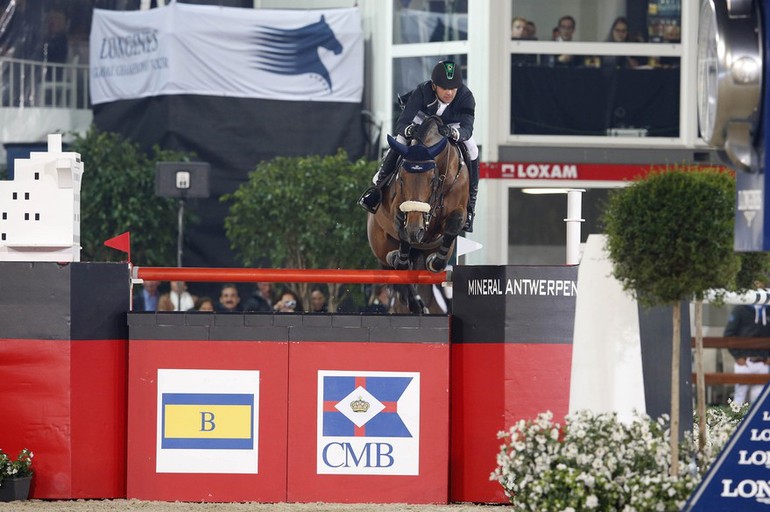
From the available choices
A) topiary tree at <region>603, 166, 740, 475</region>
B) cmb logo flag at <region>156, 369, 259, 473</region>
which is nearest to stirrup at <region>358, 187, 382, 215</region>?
cmb logo flag at <region>156, 369, 259, 473</region>

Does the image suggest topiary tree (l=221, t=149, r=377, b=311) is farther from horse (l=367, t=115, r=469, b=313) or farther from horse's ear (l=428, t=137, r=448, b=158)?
horse's ear (l=428, t=137, r=448, b=158)

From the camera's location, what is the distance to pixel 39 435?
20.3 feet

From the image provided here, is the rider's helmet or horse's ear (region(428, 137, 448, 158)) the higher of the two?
the rider's helmet

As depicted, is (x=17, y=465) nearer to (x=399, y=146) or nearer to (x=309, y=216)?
(x=399, y=146)

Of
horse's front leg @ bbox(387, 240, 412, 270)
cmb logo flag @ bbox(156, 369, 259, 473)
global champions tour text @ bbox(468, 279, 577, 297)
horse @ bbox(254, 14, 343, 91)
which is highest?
horse @ bbox(254, 14, 343, 91)

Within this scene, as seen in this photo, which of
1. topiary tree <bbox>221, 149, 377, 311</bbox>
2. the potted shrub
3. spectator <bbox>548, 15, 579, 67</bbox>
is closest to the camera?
the potted shrub

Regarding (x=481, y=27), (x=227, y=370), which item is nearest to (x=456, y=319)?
(x=227, y=370)

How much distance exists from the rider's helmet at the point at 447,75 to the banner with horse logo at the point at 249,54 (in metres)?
11.4

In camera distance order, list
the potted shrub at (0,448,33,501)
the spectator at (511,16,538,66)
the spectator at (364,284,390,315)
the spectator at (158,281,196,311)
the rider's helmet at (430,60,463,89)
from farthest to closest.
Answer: the spectator at (511,16,538,66) < the spectator at (158,281,196,311) < the spectator at (364,284,390,315) < the rider's helmet at (430,60,463,89) < the potted shrub at (0,448,33,501)

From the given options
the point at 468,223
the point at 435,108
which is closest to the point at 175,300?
the point at 468,223

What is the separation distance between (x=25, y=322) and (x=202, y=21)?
514 inches

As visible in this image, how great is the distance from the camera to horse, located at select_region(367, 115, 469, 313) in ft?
23.8

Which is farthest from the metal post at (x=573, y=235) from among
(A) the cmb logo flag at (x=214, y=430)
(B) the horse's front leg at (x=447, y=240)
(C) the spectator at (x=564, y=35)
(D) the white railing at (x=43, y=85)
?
(D) the white railing at (x=43, y=85)

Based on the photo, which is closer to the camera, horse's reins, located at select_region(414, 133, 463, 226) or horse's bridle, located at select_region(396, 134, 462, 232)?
horse's bridle, located at select_region(396, 134, 462, 232)
